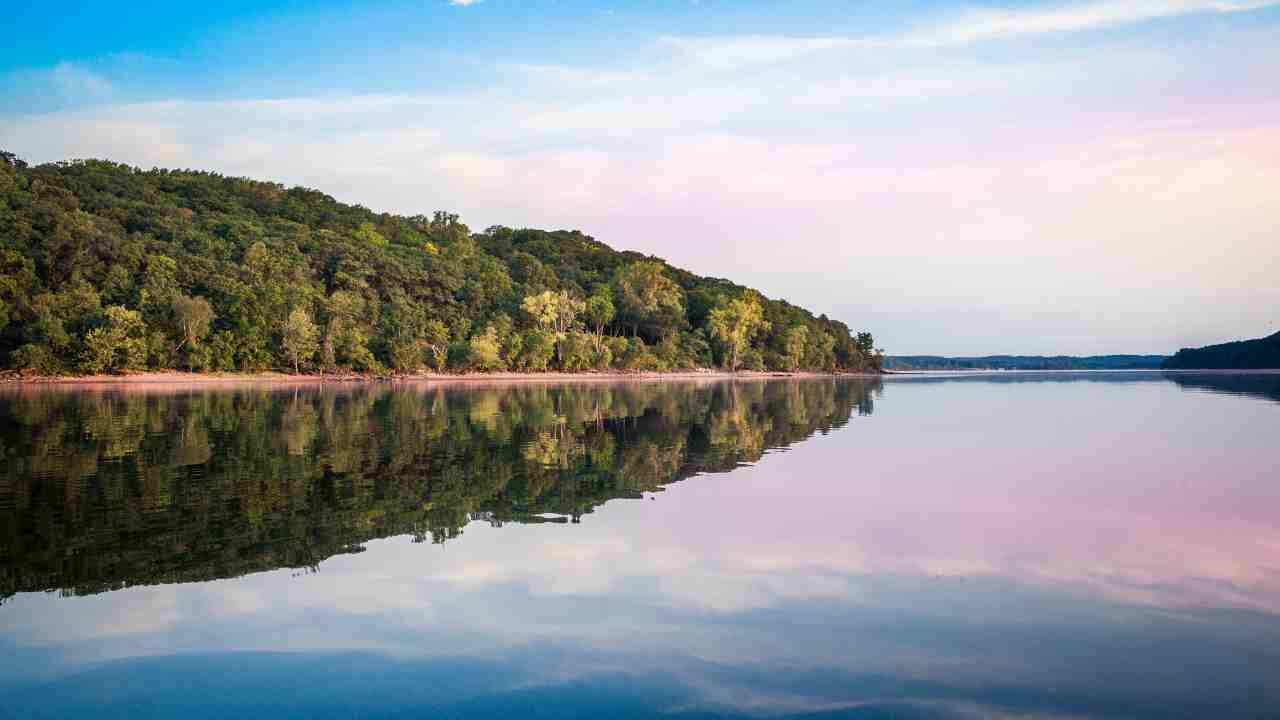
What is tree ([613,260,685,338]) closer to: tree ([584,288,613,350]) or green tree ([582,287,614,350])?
green tree ([582,287,614,350])

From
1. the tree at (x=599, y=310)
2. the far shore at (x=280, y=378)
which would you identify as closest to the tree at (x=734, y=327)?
the far shore at (x=280, y=378)

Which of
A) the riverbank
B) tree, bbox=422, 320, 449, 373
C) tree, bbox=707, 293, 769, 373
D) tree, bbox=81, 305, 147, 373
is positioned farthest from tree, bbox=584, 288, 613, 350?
tree, bbox=81, 305, 147, 373

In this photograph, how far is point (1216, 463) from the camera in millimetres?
23719

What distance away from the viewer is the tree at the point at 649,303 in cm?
15000

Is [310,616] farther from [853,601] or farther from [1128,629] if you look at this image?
[1128,629]

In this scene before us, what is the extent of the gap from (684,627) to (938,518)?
7.95 m

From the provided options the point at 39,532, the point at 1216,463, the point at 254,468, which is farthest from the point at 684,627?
the point at 1216,463

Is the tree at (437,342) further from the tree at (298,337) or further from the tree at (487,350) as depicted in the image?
the tree at (298,337)

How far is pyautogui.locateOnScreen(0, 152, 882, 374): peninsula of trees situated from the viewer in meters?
81.4

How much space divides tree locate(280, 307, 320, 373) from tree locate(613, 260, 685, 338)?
6305 centimetres

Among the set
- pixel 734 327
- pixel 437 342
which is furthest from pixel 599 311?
pixel 437 342

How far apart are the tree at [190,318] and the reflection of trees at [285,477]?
4593 centimetres

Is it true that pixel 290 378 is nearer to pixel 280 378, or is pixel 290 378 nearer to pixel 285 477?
pixel 280 378

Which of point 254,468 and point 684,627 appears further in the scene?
point 254,468
